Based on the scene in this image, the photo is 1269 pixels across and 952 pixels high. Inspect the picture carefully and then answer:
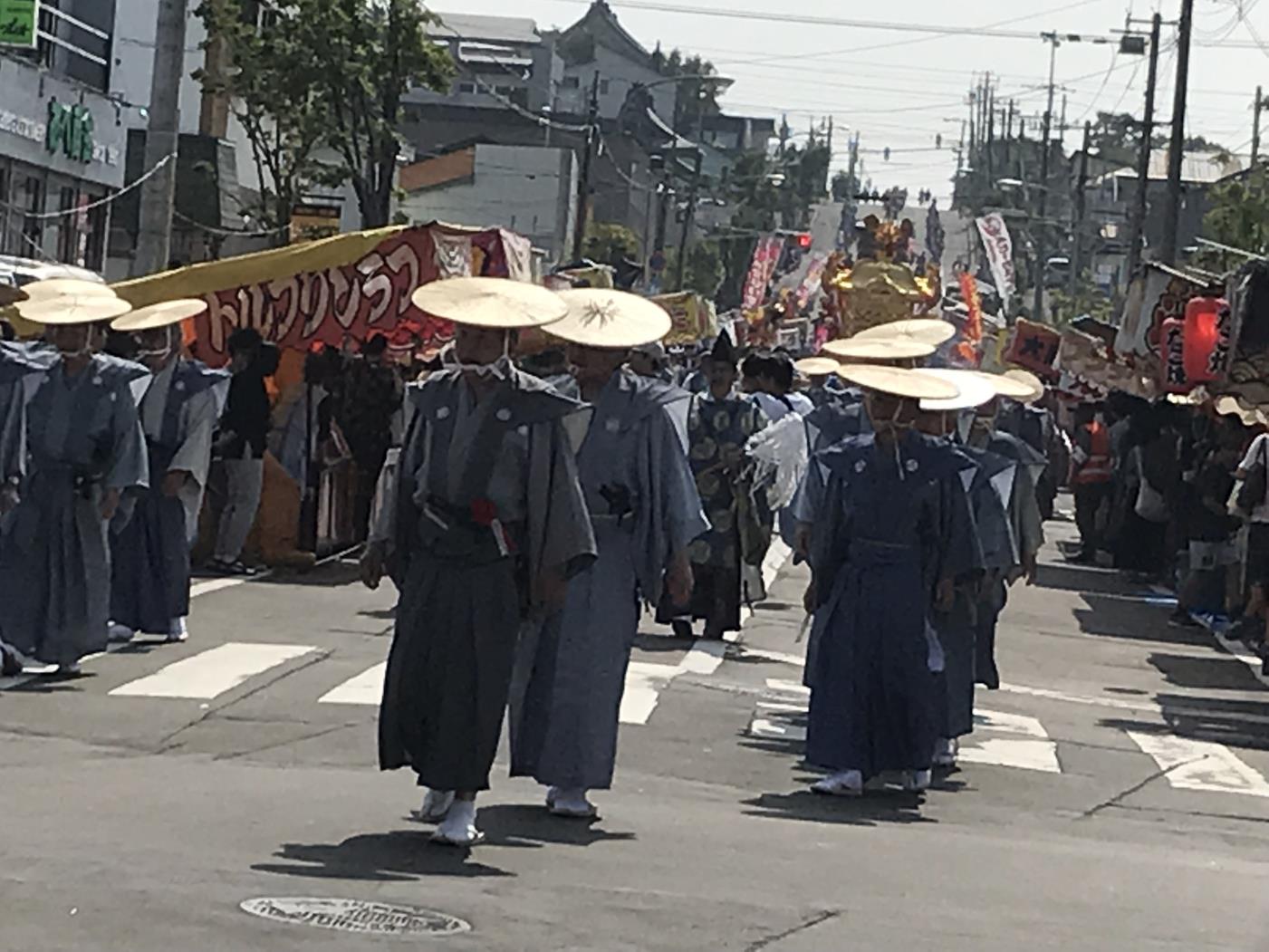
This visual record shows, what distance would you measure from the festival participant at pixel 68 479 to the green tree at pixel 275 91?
24.4m

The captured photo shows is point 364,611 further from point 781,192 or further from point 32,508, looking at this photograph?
point 781,192

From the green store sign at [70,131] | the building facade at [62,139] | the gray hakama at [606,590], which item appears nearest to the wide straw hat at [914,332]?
the gray hakama at [606,590]

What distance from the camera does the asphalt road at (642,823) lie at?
7605 millimetres

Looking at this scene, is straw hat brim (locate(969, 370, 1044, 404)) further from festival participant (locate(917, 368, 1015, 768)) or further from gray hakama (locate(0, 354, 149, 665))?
gray hakama (locate(0, 354, 149, 665))

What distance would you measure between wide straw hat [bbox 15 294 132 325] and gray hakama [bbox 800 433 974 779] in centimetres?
400

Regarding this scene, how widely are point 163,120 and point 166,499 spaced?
34.5 ft

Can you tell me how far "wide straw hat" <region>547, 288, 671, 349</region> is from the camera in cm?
998

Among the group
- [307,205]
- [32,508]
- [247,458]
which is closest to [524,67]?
[307,205]

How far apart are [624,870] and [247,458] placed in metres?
11.9

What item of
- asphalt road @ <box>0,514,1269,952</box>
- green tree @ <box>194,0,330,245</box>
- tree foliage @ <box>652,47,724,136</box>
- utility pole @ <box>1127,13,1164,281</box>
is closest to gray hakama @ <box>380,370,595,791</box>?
asphalt road @ <box>0,514,1269,952</box>

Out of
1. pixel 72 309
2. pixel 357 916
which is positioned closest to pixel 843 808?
pixel 357 916

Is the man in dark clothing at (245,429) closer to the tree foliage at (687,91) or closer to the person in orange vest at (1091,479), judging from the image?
the person in orange vest at (1091,479)

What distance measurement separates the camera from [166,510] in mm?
15562

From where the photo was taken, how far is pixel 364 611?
18.2m
